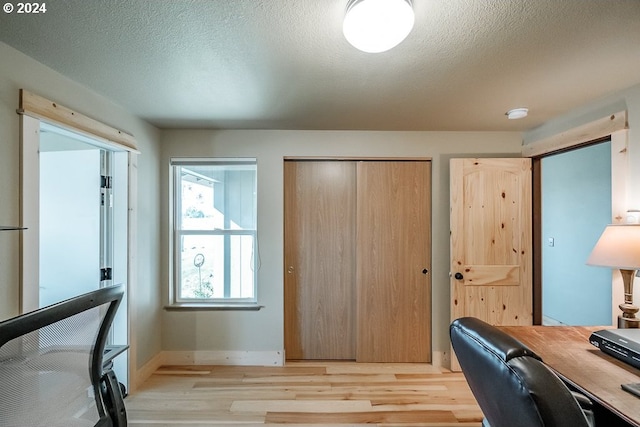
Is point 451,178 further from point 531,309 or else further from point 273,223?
point 273,223

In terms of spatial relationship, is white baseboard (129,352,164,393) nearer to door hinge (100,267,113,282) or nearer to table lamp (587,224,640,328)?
door hinge (100,267,113,282)

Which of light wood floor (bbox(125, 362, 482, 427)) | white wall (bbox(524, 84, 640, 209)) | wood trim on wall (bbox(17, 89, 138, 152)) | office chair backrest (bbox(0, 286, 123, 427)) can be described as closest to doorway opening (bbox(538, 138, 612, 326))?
white wall (bbox(524, 84, 640, 209))

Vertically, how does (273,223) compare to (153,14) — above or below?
below

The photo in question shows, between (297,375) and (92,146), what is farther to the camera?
(297,375)

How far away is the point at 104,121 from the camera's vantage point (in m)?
2.20

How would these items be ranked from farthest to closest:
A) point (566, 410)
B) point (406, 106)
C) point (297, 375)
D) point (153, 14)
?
point (297, 375) → point (406, 106) → point (153, 14) → point (566, 410)

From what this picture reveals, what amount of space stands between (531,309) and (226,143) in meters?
3.33

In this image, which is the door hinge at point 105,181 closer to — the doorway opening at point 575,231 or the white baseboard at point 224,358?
the white baseboard at point 224,358

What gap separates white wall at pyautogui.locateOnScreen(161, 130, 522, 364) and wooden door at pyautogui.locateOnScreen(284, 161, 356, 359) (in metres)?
0.11

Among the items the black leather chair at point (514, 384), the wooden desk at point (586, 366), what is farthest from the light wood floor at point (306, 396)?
the black leather chair at point (514, 384)

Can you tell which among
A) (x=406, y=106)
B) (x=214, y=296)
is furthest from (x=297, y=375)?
(x=406, y=106)

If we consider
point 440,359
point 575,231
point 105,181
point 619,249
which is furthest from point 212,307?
point 575,231

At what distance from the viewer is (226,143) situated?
2.98m

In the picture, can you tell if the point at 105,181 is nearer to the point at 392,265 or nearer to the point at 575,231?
the point at 392,265
